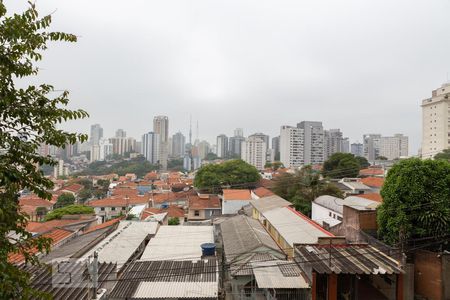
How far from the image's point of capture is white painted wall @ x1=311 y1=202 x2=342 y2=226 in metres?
22.9

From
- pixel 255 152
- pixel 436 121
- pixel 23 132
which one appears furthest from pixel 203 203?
pixel 255 152

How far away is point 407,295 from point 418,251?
195 centimetres

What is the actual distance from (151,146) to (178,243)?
383ft

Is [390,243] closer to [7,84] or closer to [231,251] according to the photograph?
[231,251]

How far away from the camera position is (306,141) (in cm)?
10256

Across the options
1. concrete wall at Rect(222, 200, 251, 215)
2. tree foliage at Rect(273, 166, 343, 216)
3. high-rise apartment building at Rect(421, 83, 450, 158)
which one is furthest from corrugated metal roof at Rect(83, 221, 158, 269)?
high-rise apartment building at Rect(421, 83, 450, 158)

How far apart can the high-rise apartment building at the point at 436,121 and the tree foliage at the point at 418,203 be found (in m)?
59.7

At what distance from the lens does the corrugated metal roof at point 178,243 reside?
1616 cm

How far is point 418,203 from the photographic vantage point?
13.7m

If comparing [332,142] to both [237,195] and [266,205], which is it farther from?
[266,205]

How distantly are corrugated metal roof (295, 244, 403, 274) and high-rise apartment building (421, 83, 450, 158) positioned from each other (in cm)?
6206

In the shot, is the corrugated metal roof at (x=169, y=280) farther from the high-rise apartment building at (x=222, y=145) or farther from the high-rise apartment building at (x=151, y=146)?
the high-rise apartment building at (x=222, y=145)

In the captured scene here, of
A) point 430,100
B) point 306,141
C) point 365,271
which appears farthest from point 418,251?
point 306,141

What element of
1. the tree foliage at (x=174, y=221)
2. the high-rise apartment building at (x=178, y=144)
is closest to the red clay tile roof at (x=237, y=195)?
the tree foliage at (x=174, y=221)
